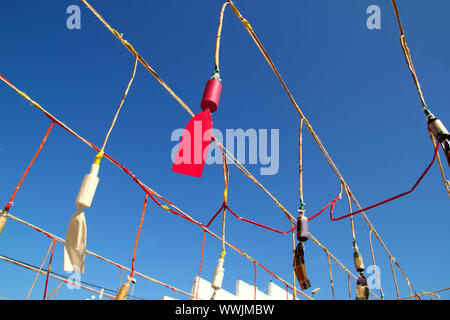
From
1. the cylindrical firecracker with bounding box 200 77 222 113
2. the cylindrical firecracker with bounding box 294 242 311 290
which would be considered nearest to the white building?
the cylindrical firecracker with bounding box 294 242 311 290

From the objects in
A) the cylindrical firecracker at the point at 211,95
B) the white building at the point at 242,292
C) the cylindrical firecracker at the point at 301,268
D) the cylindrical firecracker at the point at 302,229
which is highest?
the white building at the point at 242,292

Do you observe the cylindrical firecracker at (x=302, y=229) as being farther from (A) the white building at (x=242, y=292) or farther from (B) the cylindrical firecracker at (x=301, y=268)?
(A) the white building at (x=242, y=292)

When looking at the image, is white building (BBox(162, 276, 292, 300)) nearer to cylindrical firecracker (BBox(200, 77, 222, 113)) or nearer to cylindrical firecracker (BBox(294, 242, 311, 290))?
cylindrical firecracker (BBox(294, 242, 311, 290))

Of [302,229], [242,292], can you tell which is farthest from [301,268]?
[242,292]

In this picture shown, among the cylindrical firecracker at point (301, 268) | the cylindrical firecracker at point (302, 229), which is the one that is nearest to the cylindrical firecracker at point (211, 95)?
the cylindrical firecracker at point (302, 229)

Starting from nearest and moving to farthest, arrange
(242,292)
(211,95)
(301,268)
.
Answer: (211,95) < (301,268) < (242,292)

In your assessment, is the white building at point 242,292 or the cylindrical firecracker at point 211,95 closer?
the cylindrical firecracker at point 211,95

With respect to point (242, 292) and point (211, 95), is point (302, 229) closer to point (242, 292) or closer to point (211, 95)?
point (211, 95)

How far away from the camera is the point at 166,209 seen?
3.14m
